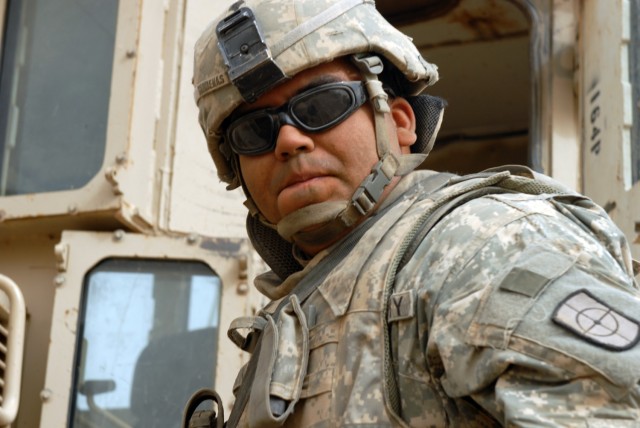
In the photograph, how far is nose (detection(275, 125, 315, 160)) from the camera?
2.49m

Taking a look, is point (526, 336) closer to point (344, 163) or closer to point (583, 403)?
point (583, 403)

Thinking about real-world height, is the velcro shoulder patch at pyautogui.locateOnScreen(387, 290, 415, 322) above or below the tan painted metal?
below

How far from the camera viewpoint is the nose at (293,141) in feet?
8.18

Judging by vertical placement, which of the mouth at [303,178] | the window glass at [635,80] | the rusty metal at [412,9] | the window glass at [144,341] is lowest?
the window glass at [144,341]

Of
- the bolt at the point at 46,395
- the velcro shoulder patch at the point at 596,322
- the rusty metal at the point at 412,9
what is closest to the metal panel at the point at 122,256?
the bolt at the point at 46,395

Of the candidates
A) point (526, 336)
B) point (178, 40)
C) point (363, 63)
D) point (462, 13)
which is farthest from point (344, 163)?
point (462, 13)

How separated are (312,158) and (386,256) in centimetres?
35

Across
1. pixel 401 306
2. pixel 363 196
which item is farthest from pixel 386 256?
pixel 363 196

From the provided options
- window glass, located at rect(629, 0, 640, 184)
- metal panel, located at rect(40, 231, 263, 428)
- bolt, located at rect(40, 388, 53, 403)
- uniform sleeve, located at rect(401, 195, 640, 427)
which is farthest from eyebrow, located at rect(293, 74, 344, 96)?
window glass, located at rect(629, 0, 640, 184)

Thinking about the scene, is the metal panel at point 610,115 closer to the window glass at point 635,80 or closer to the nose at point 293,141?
the window glass at point 635,80

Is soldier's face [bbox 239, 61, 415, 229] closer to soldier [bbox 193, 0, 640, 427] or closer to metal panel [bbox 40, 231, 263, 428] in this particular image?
soldier [bbox 193, 0, 640, 427]

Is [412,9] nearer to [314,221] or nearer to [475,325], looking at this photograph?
[314,221]

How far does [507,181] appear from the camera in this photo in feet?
7.75

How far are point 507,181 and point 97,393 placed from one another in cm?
176
